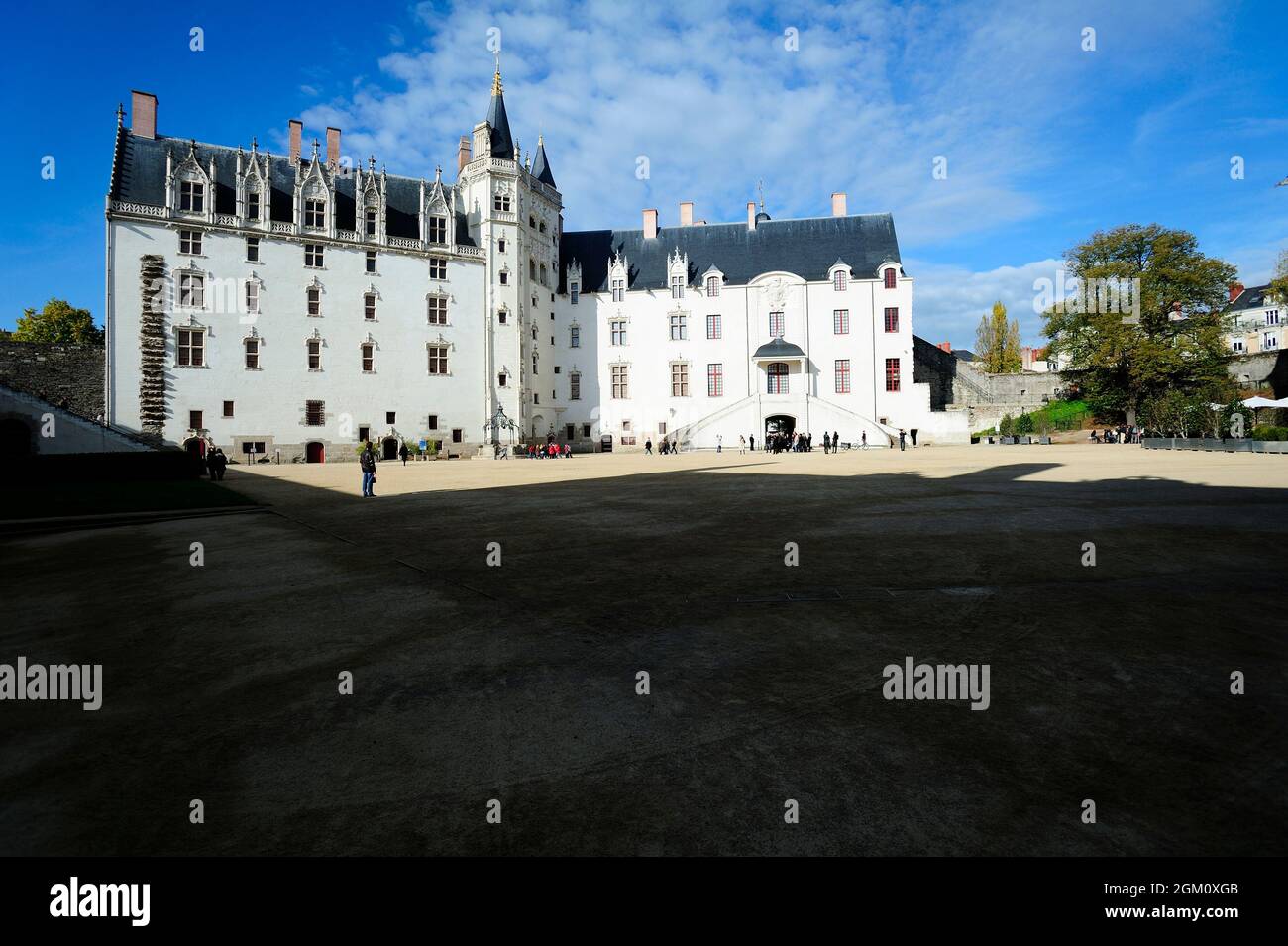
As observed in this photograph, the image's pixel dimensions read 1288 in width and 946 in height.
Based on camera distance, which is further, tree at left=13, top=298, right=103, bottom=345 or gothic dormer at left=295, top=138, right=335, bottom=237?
tree at left=13, top=298, right=103, bottom=345

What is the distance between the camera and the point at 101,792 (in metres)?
3.30

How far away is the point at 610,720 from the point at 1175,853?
2.78 meters

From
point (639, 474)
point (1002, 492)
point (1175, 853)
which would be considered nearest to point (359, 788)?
point (1175, 853)

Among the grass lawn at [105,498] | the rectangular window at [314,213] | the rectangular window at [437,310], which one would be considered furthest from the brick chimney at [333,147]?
the grass lawn at [105,498]

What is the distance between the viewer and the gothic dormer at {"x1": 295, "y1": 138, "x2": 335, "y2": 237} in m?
44.0

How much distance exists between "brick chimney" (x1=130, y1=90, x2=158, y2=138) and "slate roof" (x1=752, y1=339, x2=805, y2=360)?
45.6 m

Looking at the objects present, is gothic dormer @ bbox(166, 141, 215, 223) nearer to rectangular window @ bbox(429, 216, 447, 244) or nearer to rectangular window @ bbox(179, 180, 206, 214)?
rectangular window @ bbox(179, 180, 206, 214)

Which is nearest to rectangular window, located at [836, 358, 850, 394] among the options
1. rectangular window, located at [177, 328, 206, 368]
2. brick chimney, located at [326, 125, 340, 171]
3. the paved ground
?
brick chimney, located at [326, 125, 340, 171]

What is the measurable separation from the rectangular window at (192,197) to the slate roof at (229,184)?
0.78m

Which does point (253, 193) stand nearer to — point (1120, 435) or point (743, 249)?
point (743, 249)

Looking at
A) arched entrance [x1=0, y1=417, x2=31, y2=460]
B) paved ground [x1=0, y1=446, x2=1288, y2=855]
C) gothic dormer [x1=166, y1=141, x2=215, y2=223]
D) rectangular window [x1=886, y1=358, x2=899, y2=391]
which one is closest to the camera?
paved ground [x1=0, y1=446, x2=1288, y2=855]

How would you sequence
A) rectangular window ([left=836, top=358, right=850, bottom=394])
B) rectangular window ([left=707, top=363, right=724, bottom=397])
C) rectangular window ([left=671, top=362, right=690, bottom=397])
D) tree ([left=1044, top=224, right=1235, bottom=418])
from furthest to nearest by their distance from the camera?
rectangular window ([left=671, top=362, right=690, bottom=397]) < rectangular window ([left=707, top=363, right=724, bottom=397]) < rectangular window ([left=836, top=358, right=850, bottom=394]) < tree ([left=1044, top=224, right=1235, bottom=418])

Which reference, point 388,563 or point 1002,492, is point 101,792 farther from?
point 1002,492

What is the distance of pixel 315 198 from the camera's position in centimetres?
4450
